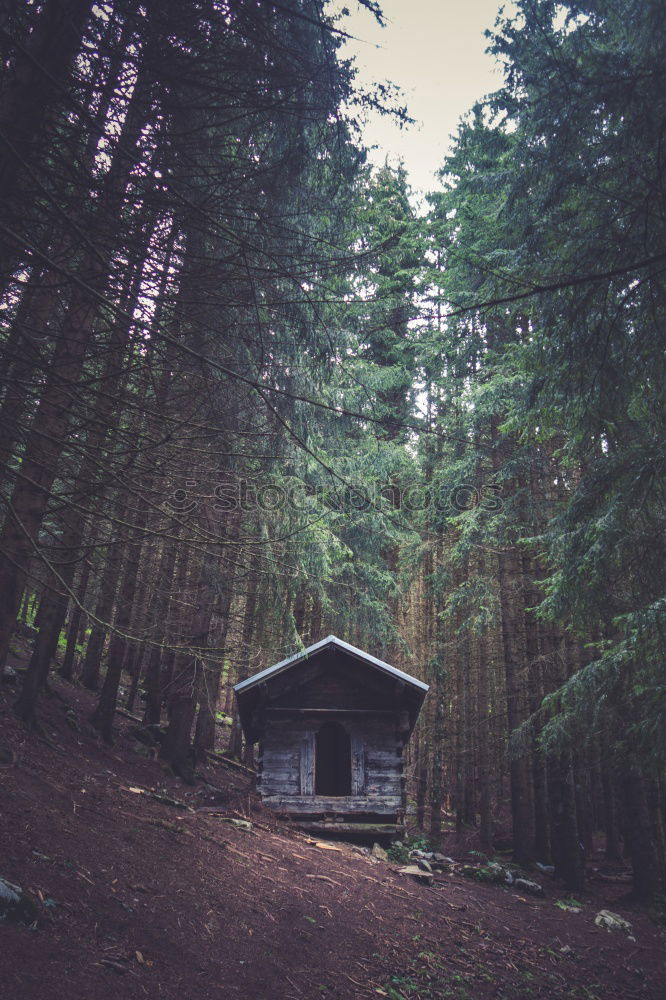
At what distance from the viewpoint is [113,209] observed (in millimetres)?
3475

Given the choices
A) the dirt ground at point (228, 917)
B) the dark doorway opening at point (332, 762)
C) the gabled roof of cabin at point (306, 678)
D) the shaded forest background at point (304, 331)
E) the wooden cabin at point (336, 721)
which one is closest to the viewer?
the shaded forest background at point (304, 331)

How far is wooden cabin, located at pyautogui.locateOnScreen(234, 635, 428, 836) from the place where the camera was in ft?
37.8

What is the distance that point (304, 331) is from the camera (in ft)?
20.1

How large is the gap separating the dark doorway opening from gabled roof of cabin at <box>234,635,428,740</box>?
121 inches

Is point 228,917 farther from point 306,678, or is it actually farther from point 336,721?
point 336,721

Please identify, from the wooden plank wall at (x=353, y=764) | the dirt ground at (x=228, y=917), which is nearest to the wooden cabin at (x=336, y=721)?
the wooden plank wall at (x=353, y=764)

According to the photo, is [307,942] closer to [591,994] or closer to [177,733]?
[591,994]

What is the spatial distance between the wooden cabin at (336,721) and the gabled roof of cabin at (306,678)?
0.02 m

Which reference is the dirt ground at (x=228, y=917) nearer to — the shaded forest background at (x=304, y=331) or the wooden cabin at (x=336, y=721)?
the wooden cabin at (x=336, y=721)

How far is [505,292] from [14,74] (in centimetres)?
512

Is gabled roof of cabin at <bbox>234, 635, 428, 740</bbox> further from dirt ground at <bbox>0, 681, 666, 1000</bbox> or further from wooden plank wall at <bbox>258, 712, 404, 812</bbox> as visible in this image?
dirt ground at <bbox>0, 681, 666, 1000</bbox>

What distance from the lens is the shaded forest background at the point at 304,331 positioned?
3.34 metres

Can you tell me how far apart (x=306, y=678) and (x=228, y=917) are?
6.71 m

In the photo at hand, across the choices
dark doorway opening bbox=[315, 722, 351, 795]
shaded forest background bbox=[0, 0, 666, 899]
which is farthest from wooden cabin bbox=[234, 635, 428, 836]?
dark doorway opening bbox=[315, 722, 351, 795]
